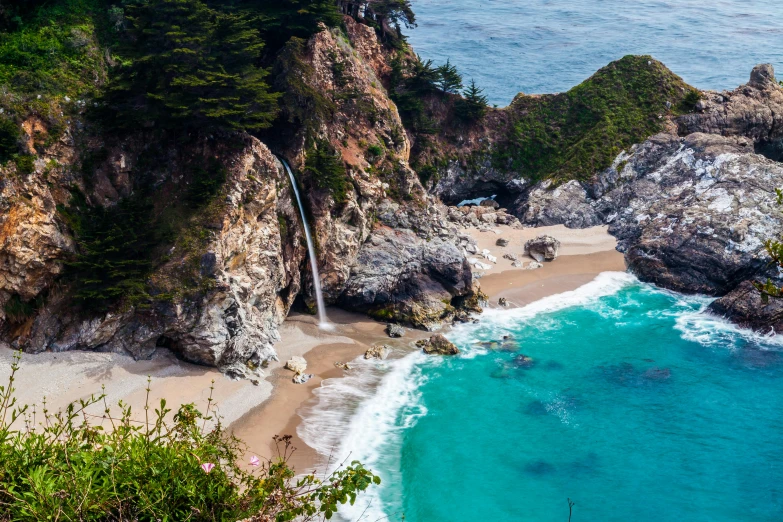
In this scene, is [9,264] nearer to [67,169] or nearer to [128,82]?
[67,169]

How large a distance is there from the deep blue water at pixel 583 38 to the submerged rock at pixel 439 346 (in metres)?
40.7

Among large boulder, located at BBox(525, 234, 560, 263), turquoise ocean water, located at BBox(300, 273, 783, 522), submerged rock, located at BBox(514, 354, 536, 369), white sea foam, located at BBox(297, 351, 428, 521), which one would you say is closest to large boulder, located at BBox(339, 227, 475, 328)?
turquoise ocean water, located at BBox(300, 273, 783, 522)

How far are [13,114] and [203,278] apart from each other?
9.86 metres

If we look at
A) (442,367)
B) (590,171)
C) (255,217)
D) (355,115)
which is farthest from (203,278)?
Result: (590,171)

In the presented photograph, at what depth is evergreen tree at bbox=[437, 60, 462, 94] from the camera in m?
48.8

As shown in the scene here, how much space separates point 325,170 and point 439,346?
10.5 meters

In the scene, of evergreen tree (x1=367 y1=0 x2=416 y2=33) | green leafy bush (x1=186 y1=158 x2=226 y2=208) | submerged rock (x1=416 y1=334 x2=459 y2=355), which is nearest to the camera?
green leafy bush (x1=186 y1=158 x2=226 y2=208)

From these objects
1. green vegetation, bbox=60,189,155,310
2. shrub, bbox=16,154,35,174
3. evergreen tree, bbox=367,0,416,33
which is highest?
evergreen tree, bbox=367,0,416,33

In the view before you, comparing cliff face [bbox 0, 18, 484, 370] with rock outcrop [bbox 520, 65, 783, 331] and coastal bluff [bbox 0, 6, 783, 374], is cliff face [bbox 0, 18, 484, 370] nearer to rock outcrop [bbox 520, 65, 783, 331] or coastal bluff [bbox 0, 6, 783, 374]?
coastal bluff [bbox 0, 6, 783, 374]

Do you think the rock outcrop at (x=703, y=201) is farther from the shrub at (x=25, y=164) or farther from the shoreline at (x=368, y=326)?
the shrub at (x=25, y=164)

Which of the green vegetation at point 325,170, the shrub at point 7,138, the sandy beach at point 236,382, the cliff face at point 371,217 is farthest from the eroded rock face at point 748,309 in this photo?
the shrub at point 7,138

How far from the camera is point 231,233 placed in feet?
98.1

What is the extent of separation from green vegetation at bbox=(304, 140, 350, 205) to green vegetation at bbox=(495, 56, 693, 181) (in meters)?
20.5

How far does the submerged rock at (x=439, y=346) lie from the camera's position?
3284 centimetres
